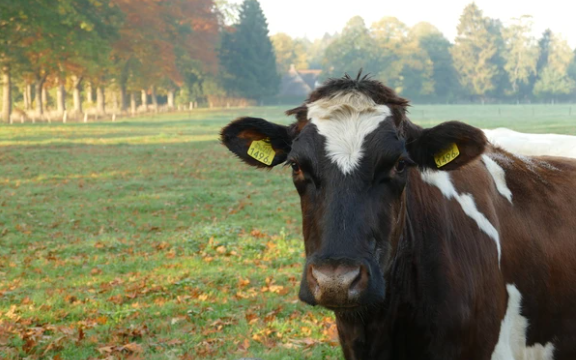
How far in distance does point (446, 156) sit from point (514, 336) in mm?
1199

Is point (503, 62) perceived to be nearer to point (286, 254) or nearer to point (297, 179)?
point (286, 254)

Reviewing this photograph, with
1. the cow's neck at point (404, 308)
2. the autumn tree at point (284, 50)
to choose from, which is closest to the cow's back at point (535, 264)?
the cow's neck at point (404, 308)

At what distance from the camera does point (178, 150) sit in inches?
1276

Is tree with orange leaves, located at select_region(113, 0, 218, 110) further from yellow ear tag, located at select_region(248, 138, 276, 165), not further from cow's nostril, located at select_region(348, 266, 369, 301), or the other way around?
cow's nostril, located at select_region(348, 266, 369, 301)

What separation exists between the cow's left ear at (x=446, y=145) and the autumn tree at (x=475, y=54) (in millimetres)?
100100

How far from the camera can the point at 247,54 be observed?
95188 millimetres

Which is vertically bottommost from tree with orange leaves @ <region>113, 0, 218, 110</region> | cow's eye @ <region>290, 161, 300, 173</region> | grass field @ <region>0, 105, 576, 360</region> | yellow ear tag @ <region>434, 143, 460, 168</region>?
grass field @ <region>0, 105, 576, 360</region>

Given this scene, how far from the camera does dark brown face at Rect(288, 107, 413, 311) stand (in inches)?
137

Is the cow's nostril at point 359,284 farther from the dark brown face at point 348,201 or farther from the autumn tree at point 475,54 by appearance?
the autumn tree at point 475,54

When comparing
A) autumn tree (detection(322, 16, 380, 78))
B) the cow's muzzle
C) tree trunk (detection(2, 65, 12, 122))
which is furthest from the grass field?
autumn tree (detection(322, 16, 380, 78))

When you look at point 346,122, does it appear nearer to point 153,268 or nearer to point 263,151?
point 263,151

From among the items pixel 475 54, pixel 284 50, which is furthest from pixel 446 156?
pixel 284 50

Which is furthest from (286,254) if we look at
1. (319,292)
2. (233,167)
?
(233,167)

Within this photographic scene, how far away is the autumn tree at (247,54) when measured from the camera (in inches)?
3733
